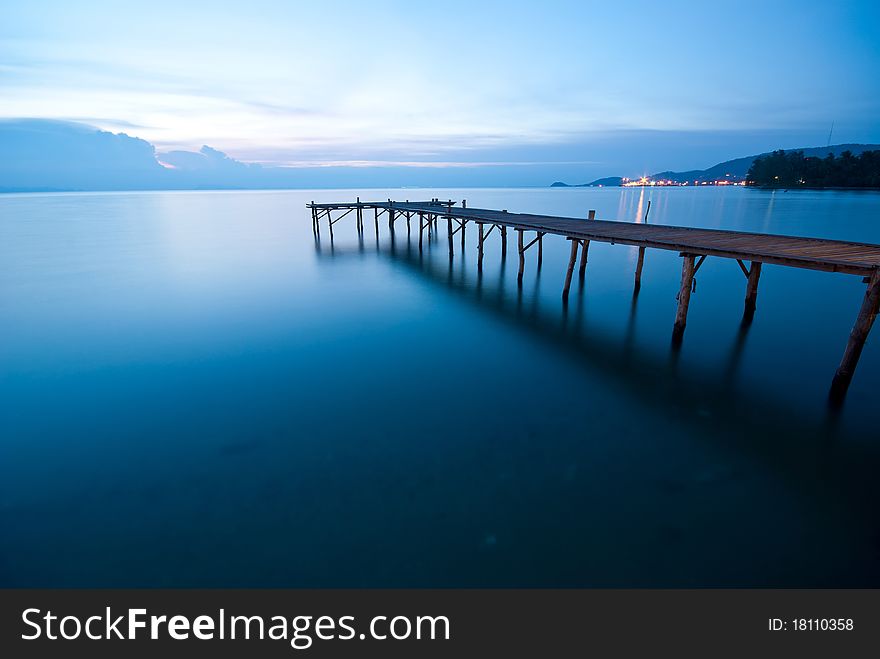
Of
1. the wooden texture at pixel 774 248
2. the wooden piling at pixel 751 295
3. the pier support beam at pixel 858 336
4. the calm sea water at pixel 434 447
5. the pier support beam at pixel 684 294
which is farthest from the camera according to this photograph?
the wooden piling at pixel 751 295

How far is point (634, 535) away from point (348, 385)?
23.0ft

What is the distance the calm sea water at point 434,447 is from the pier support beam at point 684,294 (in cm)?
51

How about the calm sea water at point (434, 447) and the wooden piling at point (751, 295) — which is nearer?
the calm sea water at point (434, 447)

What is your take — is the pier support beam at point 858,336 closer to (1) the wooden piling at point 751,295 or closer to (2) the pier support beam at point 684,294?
(2) the pier support beam at point 684,294

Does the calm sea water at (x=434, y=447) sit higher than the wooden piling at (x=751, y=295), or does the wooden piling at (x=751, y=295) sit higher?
the wooden piling at (x=751, y=295)

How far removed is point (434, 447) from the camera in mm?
8125

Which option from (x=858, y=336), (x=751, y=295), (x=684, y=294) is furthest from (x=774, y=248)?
(x=751, y=295)

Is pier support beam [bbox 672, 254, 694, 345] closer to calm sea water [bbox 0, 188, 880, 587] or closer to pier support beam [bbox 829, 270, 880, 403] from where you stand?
calm sea water [bbox 0, 188, 880, 587]

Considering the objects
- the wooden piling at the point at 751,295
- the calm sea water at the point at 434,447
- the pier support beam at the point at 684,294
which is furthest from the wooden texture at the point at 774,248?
the calm sea water at the point at 434,447

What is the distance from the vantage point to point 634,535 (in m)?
6.04

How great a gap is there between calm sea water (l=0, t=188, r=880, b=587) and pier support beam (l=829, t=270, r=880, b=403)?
48 cm

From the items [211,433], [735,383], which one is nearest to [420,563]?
[211,433]

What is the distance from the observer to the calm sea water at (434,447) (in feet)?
18.7

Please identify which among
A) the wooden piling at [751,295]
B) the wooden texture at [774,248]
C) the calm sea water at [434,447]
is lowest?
the calm sea water at [434,447]
